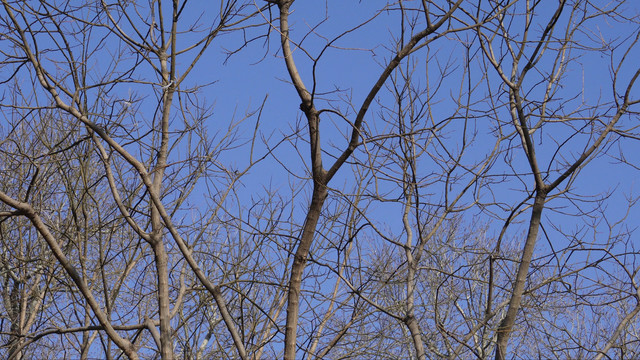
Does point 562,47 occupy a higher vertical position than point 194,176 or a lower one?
lower

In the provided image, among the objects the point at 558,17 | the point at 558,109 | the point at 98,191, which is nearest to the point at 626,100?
the point at 558,109

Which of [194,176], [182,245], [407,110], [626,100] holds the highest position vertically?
[407,110]

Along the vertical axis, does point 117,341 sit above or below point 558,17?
below

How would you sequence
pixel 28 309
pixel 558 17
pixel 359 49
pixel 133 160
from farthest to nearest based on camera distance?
pixel 28 309 < pixel 558 17 < pixel 133 160 < pixel 359 49

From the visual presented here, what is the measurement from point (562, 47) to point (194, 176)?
3.08 meters

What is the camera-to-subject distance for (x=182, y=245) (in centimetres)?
328

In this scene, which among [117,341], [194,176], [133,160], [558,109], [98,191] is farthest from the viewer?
[98,191]

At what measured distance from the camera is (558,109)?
424cm

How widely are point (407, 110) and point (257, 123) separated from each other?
279 cm

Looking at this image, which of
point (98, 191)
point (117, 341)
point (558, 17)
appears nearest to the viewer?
point (117, 341)

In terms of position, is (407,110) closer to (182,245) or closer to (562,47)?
(562,47)

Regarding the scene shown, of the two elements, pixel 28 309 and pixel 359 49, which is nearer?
pixel 359 49

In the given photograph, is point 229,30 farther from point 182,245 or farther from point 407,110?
point 407,110

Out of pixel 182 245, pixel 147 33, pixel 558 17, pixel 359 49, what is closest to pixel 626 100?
pixel 558 17
